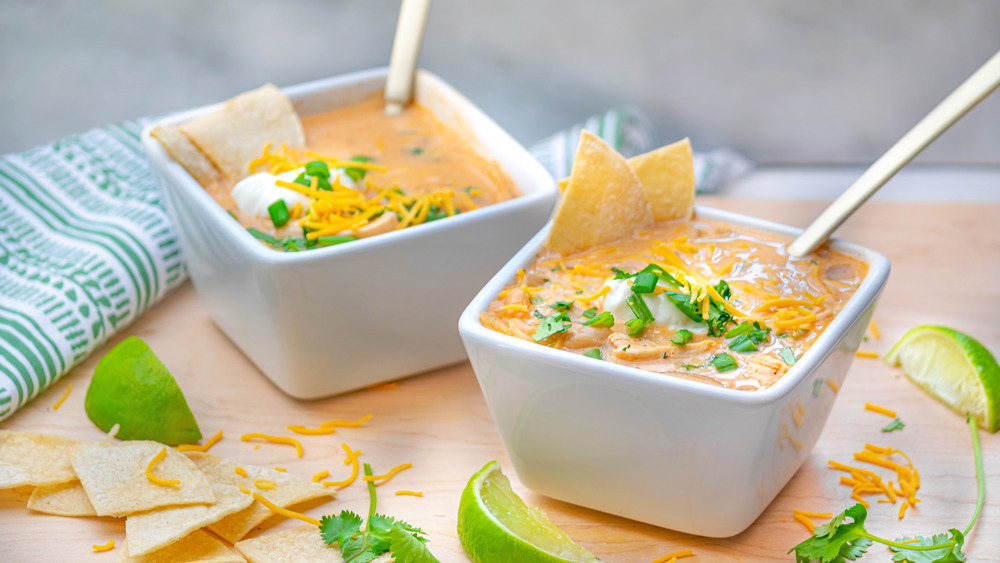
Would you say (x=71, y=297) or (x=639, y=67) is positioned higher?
(x=639, y=67)

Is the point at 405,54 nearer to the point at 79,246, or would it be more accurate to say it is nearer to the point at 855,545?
the point at 79,246

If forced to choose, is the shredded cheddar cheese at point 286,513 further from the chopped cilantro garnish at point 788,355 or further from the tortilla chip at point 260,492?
the chopped cilantro garnish at point 788,355

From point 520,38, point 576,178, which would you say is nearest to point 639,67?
point 520,38

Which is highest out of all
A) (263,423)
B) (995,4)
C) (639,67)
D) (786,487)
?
(995,4)

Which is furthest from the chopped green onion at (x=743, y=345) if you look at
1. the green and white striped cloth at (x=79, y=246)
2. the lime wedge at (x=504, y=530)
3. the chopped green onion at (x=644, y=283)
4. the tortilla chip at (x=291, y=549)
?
the green and white striped cloth at (x=79, y=246)

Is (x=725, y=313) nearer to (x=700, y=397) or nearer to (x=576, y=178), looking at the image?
(x=700, y=397)

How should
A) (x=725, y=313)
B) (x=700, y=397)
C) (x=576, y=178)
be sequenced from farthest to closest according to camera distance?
(x=576, y=178), (x=725, y=313), (x=700, y=397)

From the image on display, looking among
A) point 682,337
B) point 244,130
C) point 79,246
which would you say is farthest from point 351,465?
point 79,246
